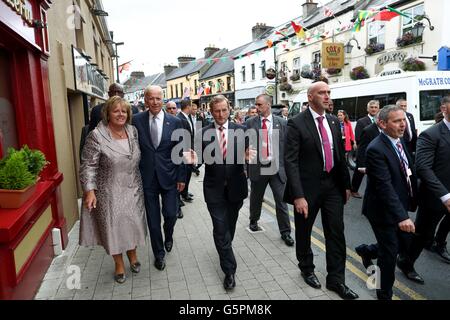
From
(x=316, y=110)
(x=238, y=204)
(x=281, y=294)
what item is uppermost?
(x=316, y=110)

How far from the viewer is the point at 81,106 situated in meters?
7.10

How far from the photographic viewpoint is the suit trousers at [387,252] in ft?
9.93

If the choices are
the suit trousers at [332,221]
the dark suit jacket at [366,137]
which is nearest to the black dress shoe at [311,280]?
the suit trousers at [332,221]

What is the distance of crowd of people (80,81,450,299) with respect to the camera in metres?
3.12

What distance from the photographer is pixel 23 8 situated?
3475 mm

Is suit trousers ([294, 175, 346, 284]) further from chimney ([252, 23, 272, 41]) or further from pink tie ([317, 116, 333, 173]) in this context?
chimney ([252, 23, 272, 41])

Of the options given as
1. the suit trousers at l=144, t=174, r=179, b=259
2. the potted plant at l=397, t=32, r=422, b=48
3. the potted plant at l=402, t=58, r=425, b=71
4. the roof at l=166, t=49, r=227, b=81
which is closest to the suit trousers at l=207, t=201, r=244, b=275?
Result: the suit trousers at l=144, t=174, r=179, b=259

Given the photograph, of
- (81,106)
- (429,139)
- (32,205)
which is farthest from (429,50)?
(32,205)

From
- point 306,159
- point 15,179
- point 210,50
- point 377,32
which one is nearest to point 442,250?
point 306,159

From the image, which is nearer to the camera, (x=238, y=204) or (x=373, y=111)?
(x=238, y=204)

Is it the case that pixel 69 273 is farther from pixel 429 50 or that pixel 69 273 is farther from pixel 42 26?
pixel 429 50

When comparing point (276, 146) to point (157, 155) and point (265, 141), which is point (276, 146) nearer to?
point (265, 141)

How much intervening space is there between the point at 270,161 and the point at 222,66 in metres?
34.1

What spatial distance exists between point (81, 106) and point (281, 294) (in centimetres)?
574
